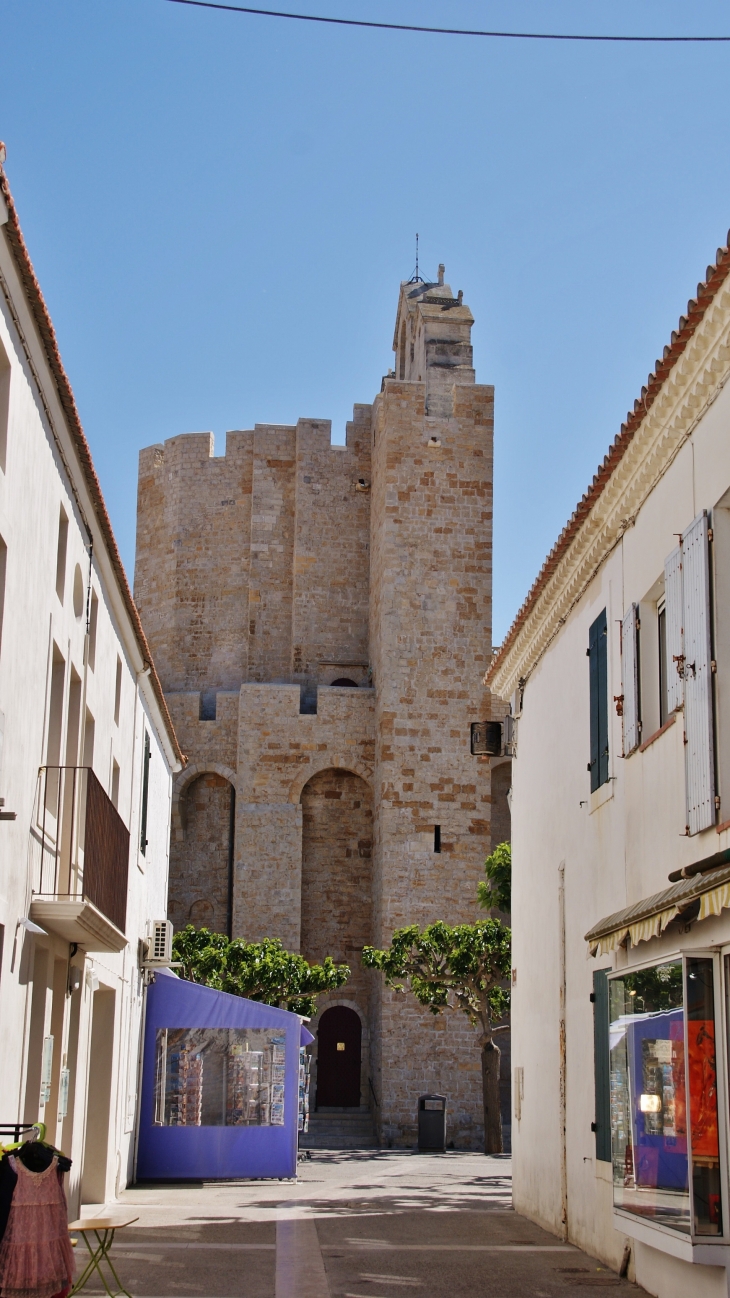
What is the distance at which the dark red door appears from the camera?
3187 centimetres

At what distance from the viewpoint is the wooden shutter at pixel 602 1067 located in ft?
33.7

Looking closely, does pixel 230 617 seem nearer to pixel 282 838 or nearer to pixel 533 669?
pixel 282 838

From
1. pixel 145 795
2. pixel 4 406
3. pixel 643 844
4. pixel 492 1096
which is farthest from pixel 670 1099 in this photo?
pixel 492 1096

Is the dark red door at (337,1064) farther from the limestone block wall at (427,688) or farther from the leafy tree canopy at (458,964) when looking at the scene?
the leafy tree canopy at (458,964)

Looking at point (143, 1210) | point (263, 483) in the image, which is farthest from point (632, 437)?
point (263, 483)

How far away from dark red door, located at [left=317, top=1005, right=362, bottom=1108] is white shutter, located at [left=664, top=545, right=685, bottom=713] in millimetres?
24746

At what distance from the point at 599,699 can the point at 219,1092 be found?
877 cm

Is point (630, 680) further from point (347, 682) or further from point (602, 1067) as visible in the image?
point (347, 682)

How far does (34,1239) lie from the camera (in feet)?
22.1

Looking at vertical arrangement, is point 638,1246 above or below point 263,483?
below

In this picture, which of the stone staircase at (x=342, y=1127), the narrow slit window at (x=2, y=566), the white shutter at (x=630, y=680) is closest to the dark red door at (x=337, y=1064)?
the stone staircase at (x=342, y=1127)

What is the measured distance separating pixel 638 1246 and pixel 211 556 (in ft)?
92.9

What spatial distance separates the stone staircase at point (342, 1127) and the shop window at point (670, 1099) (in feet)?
69.5

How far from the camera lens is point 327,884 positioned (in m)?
33.2
